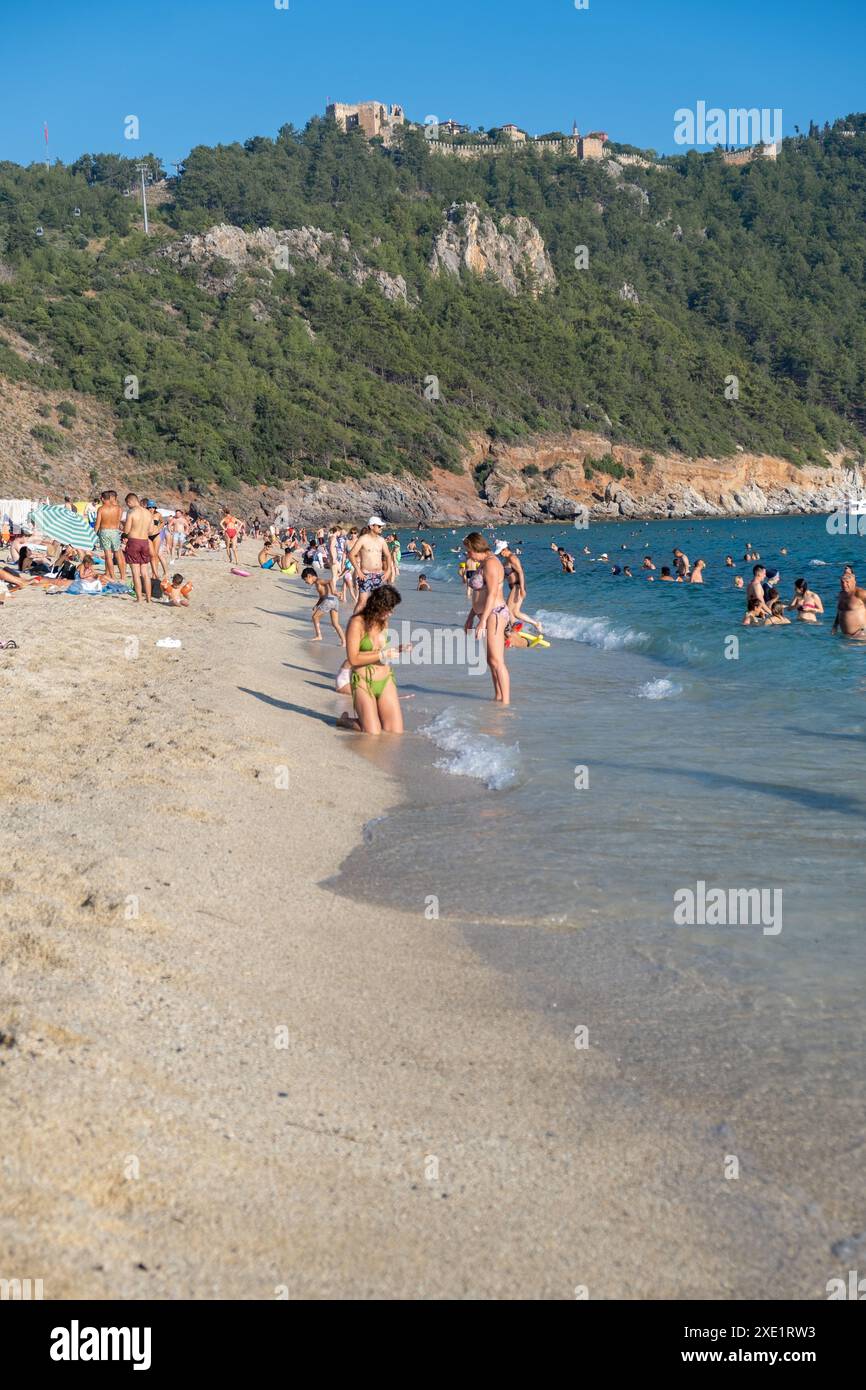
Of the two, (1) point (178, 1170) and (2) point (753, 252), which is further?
(2) point (753, 252)

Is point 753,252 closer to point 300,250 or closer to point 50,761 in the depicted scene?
point 300,250

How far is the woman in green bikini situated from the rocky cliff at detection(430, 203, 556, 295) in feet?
356

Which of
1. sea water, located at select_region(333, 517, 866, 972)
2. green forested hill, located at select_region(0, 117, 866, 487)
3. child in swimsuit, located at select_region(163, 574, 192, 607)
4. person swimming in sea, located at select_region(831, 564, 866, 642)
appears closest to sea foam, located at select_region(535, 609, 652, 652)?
sea water, located at select_region(333, 517, 866, 972)

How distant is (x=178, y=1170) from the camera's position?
281 centimetres

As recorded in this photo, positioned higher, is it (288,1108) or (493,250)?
(493,250)

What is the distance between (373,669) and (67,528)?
17.0 meters

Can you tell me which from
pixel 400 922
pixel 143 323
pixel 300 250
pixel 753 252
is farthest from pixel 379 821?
pixel 753 252

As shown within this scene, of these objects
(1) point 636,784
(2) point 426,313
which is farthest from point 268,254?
(1) point 636,784

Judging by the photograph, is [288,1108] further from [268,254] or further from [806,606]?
[268,254]

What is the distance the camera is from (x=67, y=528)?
79.3ft

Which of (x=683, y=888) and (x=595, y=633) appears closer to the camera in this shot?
(x=683, y=888)

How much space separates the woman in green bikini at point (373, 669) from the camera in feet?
29.5

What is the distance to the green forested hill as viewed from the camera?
77.3 meters
